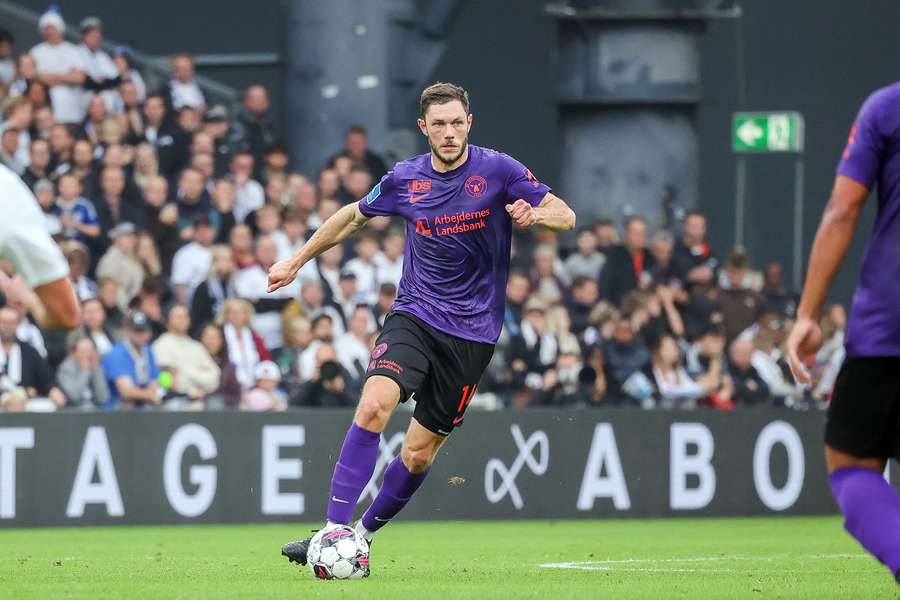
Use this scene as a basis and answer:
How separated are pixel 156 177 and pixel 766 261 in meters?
10.0

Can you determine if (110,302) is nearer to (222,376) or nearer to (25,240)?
(222,376)

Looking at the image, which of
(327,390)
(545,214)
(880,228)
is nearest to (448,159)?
(545,214)

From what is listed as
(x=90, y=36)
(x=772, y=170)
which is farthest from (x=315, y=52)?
(x=772, y=170)

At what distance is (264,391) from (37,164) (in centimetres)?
311

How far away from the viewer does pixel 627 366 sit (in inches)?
645

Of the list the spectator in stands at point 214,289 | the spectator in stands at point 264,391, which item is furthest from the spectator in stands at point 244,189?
the spectator in stands at point 264,391

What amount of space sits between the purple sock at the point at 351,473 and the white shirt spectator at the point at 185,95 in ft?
31.1

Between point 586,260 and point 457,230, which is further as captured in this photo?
Result: point 586,260

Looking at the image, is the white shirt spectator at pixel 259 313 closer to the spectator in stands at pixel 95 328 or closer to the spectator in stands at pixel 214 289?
the spectator in stands at pixel 214 289

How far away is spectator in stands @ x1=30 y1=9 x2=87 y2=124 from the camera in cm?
1723

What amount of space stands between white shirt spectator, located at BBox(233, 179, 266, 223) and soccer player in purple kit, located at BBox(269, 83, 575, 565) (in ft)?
26.8

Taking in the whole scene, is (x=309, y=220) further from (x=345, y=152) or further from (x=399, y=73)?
(x=399, y=73)

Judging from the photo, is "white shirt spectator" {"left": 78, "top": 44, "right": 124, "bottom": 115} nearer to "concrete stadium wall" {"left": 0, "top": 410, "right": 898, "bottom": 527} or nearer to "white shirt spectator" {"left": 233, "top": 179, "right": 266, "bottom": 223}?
"white shirt spectator" {"left": 233, "top": 179, "right": 266, "bottom": 223}

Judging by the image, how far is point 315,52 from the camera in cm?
1952
